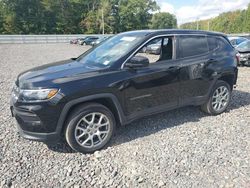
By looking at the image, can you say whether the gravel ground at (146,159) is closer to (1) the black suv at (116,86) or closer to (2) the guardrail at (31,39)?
(1) the black suv at (116,86)

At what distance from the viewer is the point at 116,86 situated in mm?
3506

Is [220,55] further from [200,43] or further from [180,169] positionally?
[180,169]

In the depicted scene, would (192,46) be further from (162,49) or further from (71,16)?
(71,16)

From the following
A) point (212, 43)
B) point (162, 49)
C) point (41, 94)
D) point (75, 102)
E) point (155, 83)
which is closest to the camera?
point (41, 94)

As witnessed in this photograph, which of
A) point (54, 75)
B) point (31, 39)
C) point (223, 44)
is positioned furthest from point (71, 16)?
point (54, 75)

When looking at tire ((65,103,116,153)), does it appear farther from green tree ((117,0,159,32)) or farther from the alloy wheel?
green tree ((117,0,159,32))

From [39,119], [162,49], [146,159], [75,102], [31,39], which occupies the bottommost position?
[146,159]

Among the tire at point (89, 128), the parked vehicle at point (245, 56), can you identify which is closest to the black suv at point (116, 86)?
the tire at point (89, 128)

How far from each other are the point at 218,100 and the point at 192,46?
1.37 m

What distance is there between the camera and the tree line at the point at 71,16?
52.1 m

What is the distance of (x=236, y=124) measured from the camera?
4.48 m

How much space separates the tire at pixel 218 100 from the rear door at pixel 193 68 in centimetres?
23

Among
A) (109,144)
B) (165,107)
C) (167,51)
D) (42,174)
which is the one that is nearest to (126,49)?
(167,51)

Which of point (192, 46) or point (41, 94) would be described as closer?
point (41, 94)
